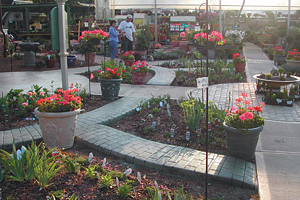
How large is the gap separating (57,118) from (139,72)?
→ 4905 mm

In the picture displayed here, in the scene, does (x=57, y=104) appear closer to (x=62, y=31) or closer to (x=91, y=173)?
(x=91, y=173)

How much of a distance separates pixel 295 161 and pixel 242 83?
5162 millimetres

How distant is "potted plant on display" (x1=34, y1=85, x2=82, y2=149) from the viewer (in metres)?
4.43

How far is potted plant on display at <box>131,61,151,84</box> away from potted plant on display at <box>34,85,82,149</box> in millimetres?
4644

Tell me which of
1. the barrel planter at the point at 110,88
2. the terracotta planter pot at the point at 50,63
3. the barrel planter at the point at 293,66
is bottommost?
the barrel planter at the point at 110,88

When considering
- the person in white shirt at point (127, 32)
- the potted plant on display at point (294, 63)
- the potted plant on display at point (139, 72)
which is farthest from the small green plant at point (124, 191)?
the person in white shirt at point (127, 32)

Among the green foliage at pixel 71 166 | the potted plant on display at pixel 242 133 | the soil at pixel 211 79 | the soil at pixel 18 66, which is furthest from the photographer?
the soil at pixel 18 66

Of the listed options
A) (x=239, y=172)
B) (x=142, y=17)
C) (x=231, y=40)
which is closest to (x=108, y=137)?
(x=239, y=172)

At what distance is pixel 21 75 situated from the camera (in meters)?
10.6

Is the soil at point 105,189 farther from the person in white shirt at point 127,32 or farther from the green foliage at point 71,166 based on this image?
the person in white shirt at point 127,32

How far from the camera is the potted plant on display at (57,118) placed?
14.5 feet

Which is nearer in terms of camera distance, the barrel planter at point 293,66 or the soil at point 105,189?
the soil at point 105,189

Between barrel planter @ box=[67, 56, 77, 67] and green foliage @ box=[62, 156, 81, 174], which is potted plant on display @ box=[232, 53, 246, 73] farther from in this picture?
green foliage @ box=[62, 156, 81, 174]

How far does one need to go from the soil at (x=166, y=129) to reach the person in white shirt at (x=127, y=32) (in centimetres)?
752
